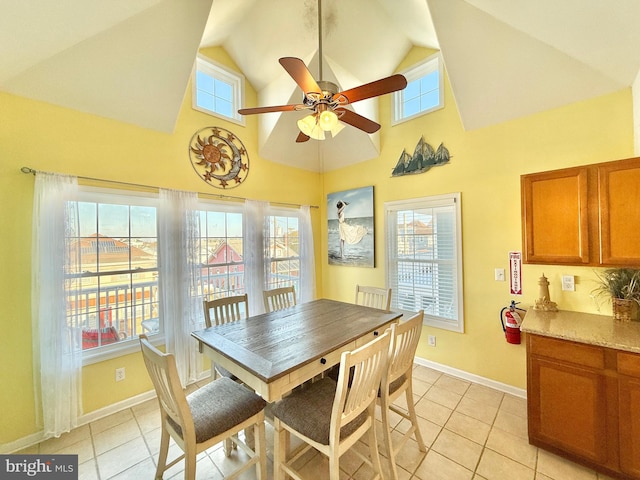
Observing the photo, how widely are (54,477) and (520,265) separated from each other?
398 centimetres

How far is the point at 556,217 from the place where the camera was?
1962 millimetres

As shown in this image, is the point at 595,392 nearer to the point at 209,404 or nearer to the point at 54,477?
the point at 209,404

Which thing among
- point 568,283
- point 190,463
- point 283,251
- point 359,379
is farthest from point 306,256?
point 568,283

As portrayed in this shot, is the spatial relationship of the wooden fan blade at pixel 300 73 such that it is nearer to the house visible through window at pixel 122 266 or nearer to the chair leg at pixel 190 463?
the house visible through window at pixel 122 266

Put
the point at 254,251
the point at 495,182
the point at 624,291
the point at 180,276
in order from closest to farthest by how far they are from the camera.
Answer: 1. the point at 624,291
2. the point at 495,182
3. the point at 180,276
4. the point at 254,251

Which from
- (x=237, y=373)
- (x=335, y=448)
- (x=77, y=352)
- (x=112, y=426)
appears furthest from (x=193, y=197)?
(x=335, y=448)

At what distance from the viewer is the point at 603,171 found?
1757 mm

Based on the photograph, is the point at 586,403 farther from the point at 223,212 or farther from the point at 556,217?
the point at 223,212

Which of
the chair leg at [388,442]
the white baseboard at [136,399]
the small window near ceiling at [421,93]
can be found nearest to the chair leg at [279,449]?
the chair leg at [388,442]

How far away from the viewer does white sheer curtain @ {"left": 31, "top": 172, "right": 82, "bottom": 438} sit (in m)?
1.99

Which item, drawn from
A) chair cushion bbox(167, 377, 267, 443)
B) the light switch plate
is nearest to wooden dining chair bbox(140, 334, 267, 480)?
chair cushion bbox(167, 377, 267, 443)

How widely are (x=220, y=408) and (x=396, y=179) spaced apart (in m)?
3.09

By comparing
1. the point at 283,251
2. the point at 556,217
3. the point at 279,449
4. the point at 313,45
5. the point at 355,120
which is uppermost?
the point at 313,45

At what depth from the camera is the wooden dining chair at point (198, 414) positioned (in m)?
1.28
